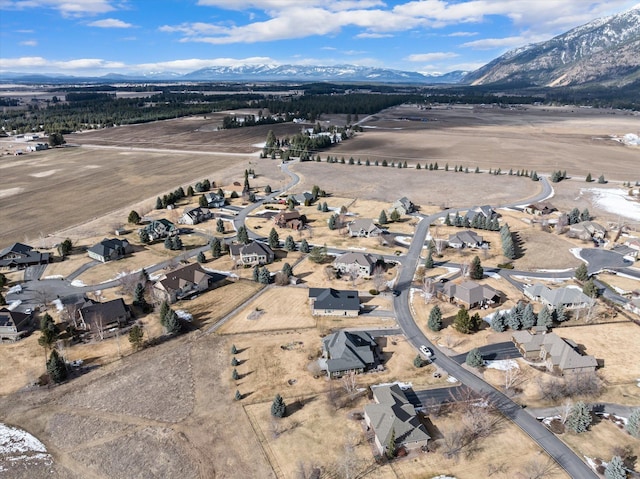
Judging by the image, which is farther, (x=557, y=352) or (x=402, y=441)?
(x=557, y=352)

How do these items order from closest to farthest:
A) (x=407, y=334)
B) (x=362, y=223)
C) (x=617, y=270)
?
(x=407, y=334) < (x=617, y=270) < (x=362, y=223)

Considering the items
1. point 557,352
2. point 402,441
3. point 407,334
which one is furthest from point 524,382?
point 402,441

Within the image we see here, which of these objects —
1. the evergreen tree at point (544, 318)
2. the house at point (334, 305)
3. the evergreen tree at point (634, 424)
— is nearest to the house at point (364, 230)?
the house at point (334, 305)

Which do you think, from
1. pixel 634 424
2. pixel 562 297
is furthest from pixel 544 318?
pixel 634 424

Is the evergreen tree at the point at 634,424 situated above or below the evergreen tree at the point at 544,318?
below

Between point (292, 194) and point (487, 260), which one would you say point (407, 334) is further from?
point (292, 194)

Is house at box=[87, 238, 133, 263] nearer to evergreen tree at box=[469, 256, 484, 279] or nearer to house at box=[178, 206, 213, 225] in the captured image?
house at box=[178, 206, 213, 225]

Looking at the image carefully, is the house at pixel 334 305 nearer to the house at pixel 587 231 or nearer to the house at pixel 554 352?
the house at pixel 554 352
